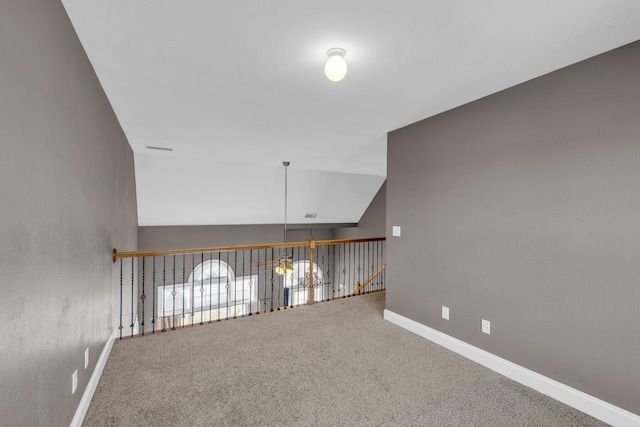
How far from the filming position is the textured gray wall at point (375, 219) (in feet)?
24.9

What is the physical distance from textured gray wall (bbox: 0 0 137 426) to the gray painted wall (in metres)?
2.89

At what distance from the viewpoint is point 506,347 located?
2.42 metres

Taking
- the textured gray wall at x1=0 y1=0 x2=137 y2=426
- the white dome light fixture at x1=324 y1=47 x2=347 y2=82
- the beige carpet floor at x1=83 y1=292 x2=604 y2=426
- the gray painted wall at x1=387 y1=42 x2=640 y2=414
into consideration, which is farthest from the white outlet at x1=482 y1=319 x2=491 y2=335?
the textured gray wall at x1=0 y1=0 x2=137 y2=426

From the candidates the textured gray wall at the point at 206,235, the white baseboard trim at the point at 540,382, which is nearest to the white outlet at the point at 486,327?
the white baseboard trim at the point at 540,382

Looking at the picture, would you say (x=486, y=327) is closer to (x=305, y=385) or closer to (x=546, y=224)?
(x=546, y=224)

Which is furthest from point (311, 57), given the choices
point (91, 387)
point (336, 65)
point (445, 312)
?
point (91, 387)

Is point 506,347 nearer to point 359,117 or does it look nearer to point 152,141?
point 359,117

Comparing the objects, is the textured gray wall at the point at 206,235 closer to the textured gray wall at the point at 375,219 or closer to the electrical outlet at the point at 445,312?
the textured gray wall at the point at 375,219

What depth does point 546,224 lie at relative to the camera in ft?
7.13

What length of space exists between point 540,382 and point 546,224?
1178mm

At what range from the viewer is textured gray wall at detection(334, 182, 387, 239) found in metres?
7.60

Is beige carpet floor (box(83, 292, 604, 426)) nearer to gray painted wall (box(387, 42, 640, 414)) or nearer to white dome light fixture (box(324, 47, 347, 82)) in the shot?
gray painted wall (box(387, 42, 640, 414))

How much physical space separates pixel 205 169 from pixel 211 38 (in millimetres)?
3778

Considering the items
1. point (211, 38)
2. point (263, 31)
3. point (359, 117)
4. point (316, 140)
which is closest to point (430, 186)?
point (359, 117)
